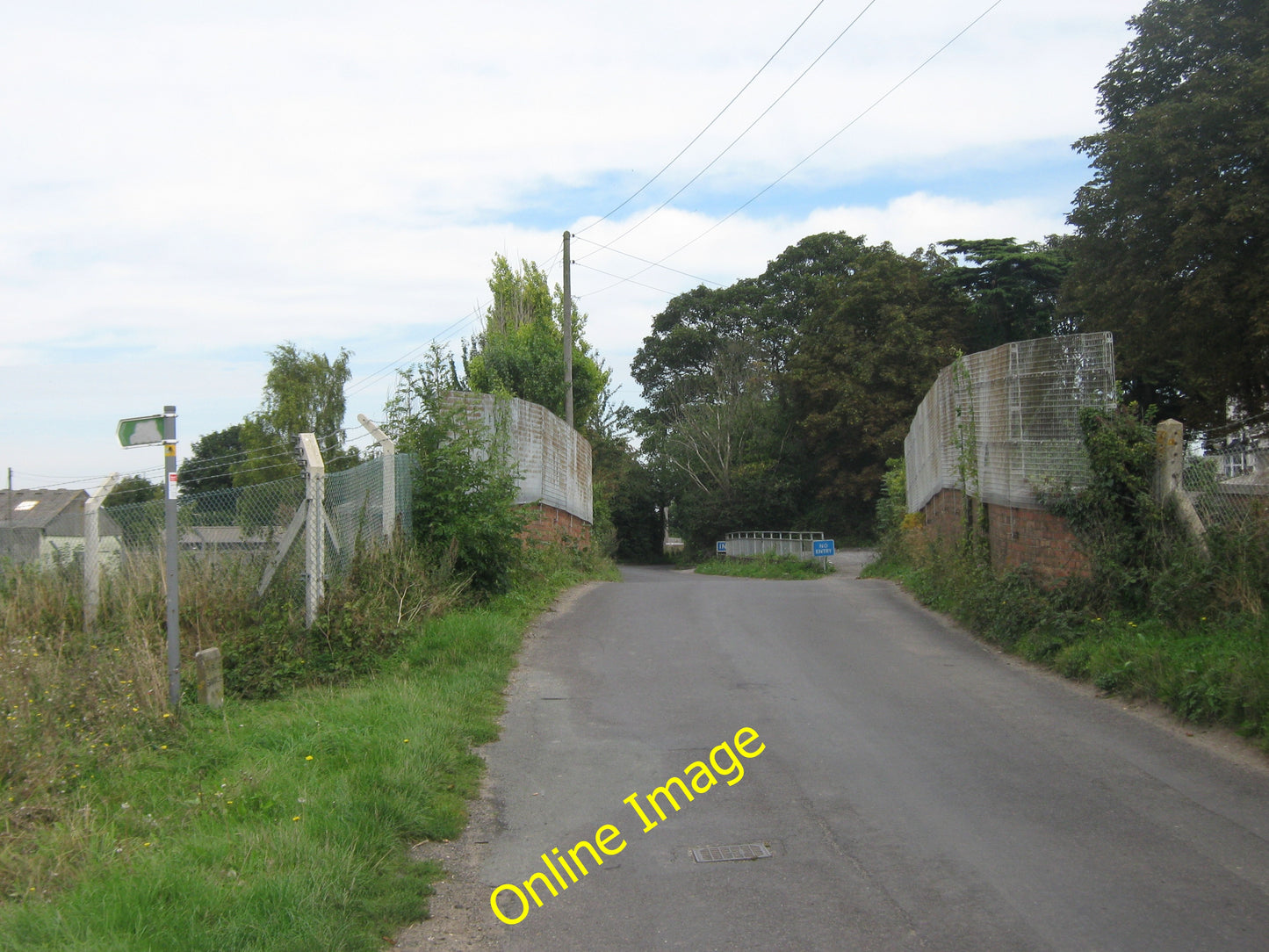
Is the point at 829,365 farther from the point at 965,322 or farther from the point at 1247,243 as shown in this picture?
the point at 1247,243

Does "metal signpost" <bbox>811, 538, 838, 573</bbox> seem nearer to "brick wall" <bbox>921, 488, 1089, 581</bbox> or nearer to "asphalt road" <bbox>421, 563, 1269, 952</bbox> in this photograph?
"brick wall" <bbox>921, 488, 1089, 581</bbox>

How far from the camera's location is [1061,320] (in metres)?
34.5

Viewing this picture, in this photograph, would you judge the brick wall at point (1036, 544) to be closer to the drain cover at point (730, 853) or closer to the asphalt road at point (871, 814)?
the asphalt road at point (871, 814)

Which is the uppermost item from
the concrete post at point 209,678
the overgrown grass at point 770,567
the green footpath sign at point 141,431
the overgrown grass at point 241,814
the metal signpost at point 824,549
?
the green footpath sign at point 141,431

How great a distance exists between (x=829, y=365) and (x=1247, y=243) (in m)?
20.6

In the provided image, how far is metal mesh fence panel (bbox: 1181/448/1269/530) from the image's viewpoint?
781 cm

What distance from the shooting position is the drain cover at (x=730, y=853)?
4684mm

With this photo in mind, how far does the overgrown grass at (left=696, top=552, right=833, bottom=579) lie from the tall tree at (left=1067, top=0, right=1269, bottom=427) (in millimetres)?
10831

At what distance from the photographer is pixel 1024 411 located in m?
10.3

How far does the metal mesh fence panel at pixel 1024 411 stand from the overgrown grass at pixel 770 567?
15.1m

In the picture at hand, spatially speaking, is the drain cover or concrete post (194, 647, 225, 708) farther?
concrete post (194, 647, 225, 708)

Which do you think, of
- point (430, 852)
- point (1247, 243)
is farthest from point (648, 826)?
→ point (1247, 243)

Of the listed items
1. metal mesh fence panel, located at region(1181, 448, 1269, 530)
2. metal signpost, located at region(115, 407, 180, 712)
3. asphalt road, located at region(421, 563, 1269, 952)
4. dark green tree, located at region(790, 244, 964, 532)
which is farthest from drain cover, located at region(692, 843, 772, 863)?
dark green tree, located at region(790, 244, 964, 532)

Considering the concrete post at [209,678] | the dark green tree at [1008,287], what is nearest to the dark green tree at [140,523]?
the concrete post at [209,678]
